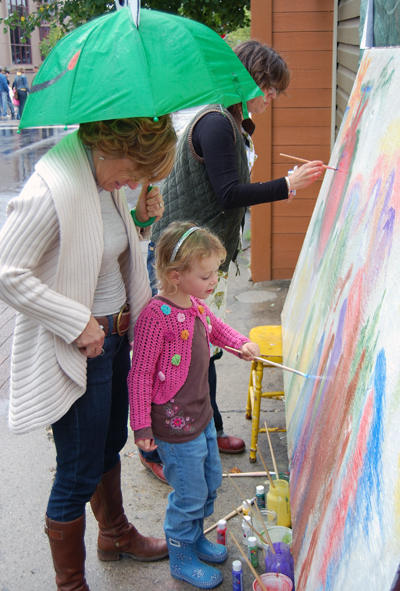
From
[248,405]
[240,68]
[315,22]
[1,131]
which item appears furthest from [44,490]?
[1,131]

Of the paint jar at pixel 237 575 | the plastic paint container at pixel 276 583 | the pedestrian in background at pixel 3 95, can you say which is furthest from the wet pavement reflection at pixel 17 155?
the plastic paint container at pixel 276 583

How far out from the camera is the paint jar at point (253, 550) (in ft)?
7.32

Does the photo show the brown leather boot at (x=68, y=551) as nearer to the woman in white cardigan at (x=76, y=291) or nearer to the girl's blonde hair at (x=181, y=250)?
the woman in white cardigan at (x=76, y=291)

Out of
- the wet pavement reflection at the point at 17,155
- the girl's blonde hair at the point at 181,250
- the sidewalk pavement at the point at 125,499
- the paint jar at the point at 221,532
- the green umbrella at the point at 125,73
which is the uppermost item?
the green umbrella at the point at 125,73

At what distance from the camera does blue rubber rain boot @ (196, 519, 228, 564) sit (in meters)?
2.40

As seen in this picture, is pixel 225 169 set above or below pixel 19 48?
below

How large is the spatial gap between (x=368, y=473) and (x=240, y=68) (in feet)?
5.00

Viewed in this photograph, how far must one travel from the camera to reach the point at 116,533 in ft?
8.00

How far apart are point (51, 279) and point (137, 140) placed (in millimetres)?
474

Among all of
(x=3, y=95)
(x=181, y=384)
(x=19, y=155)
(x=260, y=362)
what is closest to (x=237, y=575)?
(x=181, y=384)

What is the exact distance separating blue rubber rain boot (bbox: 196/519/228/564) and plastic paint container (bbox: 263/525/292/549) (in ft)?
0.82

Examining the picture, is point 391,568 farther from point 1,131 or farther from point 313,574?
point 1,131

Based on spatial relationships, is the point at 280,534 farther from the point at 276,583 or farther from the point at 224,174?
the point at 224,174

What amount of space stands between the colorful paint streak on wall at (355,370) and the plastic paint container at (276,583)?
13.9 inches
